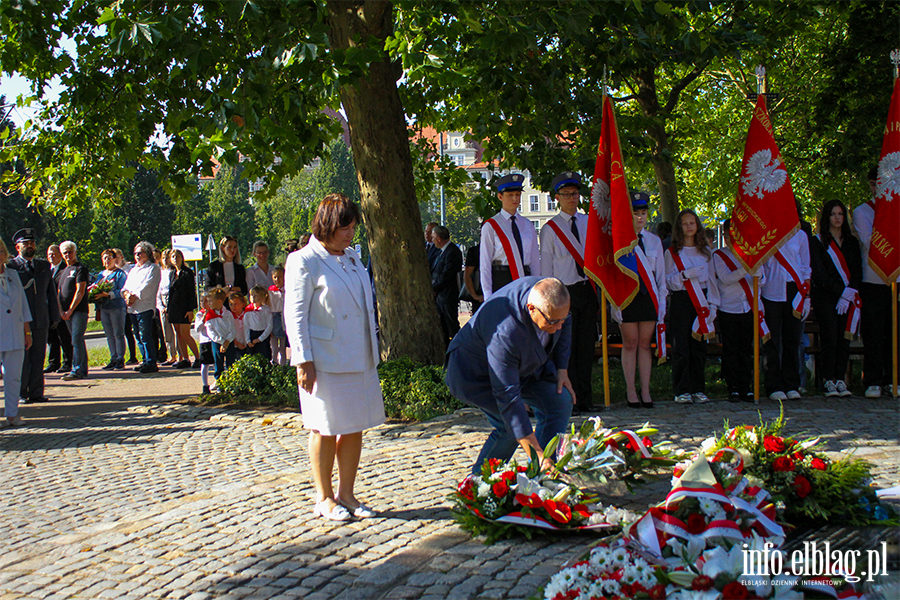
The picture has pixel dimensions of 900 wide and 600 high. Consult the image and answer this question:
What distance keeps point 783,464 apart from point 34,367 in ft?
30.1

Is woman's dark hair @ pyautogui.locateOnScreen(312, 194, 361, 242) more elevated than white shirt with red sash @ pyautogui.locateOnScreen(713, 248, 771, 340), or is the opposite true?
woman's dark hair @ pyautogui.locateOnScreen(312, 194, 361, 242)

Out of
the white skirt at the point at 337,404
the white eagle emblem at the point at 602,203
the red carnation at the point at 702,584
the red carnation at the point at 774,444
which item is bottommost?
the red carnation at the point at 702,584

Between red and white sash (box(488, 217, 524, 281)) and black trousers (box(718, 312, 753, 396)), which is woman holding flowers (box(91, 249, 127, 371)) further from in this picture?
black trousers (box(718, 312, 753, 396))

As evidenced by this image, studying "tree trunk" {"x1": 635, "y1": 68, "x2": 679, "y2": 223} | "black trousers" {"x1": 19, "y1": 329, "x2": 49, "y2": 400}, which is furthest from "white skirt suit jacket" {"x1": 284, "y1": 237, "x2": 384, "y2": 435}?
"tree trunk" {"x1": 635, "y1": 68, "x2": 679, "y2": 223}

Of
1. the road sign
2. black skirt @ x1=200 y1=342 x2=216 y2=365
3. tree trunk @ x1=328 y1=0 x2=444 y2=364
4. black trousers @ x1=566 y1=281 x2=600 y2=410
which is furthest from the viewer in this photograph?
the road sign

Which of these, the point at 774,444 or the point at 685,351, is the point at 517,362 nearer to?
the point at 774,444

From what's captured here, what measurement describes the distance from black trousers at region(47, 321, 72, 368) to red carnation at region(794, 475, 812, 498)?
1229 centimetres

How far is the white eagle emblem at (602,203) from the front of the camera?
808 cm

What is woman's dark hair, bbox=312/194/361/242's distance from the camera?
495 cm

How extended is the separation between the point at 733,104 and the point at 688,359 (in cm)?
1691

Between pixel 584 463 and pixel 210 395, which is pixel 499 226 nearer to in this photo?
pixel 584 463

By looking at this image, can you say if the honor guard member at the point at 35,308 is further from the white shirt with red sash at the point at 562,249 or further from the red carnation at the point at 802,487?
the red carnation at the point at 802,487

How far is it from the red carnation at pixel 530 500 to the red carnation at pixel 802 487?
137 cm

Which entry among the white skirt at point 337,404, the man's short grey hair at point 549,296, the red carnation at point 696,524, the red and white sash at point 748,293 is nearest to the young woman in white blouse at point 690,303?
the red and white sash at point 748,293
